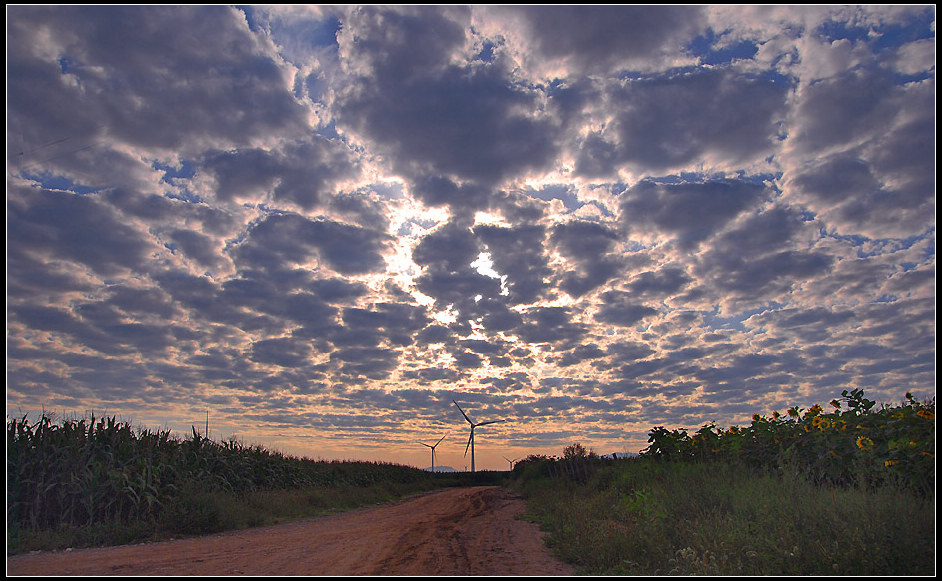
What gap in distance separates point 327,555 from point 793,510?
773 cm

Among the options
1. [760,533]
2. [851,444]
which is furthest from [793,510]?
[851,444]

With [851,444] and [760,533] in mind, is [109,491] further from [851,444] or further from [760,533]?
[851,444]

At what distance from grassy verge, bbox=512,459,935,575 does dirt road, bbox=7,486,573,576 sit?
112cm

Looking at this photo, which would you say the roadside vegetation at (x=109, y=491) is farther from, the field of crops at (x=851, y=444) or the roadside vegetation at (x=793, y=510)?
the field of crops at (x=851, y=444)

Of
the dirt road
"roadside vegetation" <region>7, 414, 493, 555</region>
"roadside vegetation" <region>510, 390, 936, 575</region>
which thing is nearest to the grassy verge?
"roadside vegetation" <region>510, 390, 936, 575</region>

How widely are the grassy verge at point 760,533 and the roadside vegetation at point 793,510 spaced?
0.7 inches

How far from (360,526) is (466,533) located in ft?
12.1

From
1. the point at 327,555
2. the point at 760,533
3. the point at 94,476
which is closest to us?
the point at 760,533

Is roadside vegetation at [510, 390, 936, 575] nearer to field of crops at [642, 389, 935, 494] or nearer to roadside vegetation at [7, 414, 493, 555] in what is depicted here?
field of crops at [642, 389, 935, 494]

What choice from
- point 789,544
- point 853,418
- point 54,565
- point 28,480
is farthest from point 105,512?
point 853,418

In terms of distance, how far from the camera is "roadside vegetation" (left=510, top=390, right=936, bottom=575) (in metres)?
7.26

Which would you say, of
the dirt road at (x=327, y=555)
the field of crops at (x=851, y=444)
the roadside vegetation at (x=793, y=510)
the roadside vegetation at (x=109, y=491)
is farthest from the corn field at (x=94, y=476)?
the field of crops at (x=851, y=444)

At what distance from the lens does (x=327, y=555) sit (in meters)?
10.4

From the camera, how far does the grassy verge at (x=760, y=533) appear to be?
23.3 feet
